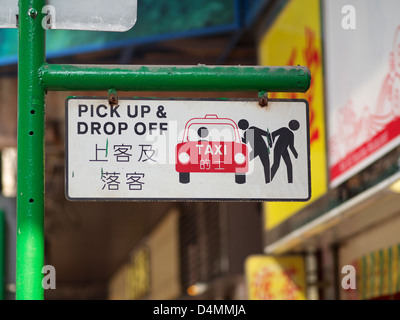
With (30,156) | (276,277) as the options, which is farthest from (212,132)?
(276,277)

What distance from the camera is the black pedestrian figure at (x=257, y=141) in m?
3.78

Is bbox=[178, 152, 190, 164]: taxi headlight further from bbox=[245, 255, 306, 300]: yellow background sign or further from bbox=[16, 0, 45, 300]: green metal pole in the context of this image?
bbox=[245, 255, 306, 300]: yellow background sign

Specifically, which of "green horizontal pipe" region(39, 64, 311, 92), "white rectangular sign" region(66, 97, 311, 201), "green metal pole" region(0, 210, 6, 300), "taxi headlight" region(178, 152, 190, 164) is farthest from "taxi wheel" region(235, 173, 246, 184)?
"green metal pole" region(0, 210, 6, 300)

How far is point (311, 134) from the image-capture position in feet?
26.8

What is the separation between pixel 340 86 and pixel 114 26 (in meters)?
3.74

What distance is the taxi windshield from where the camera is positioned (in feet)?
12.5

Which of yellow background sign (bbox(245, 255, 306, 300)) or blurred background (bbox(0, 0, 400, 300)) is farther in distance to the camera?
yellow background sign (bbox(245, 255, 306, 300))

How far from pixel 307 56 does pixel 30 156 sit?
510 cm

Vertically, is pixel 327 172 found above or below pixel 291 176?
above

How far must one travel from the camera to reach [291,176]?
378 cm

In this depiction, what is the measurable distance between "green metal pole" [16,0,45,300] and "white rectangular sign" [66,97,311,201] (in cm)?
16

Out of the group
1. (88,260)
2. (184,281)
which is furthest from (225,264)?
(88,260)
